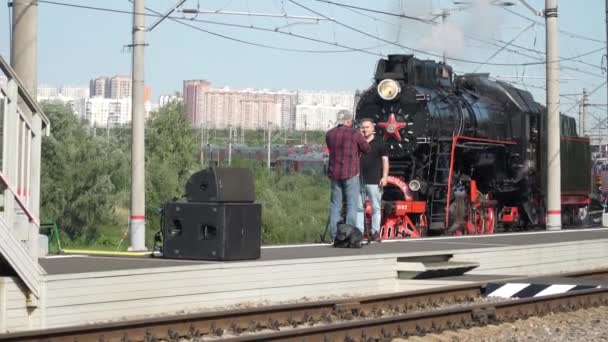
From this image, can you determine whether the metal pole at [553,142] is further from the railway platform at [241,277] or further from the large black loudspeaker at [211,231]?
the large black loudspeaker at [211,231]

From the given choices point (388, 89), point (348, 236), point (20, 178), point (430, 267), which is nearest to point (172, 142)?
point (388, 89)

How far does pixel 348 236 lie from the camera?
1491cm

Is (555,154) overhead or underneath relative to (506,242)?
overhead

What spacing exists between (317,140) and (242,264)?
135 metres

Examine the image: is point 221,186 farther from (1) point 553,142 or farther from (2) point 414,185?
(1) point 553,142

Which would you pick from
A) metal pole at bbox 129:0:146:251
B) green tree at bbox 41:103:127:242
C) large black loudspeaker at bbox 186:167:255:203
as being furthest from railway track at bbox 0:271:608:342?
green tree at bbox 41:103:127:242

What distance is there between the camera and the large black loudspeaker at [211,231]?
39.0 ft

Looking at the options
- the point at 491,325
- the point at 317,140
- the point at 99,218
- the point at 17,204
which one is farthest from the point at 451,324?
the point at 317,140

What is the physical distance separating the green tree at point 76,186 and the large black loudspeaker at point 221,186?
21459mm

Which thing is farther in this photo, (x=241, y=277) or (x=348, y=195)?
(x=348, y=195)

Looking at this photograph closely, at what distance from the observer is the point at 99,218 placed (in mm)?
35250

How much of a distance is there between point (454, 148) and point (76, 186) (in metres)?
17.1

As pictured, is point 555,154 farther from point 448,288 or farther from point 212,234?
point 212,234

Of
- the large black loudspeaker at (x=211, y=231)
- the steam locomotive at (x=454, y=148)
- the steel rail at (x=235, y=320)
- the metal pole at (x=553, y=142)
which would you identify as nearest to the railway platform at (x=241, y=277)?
the large black loudspeaker at (x=211, y=231)
